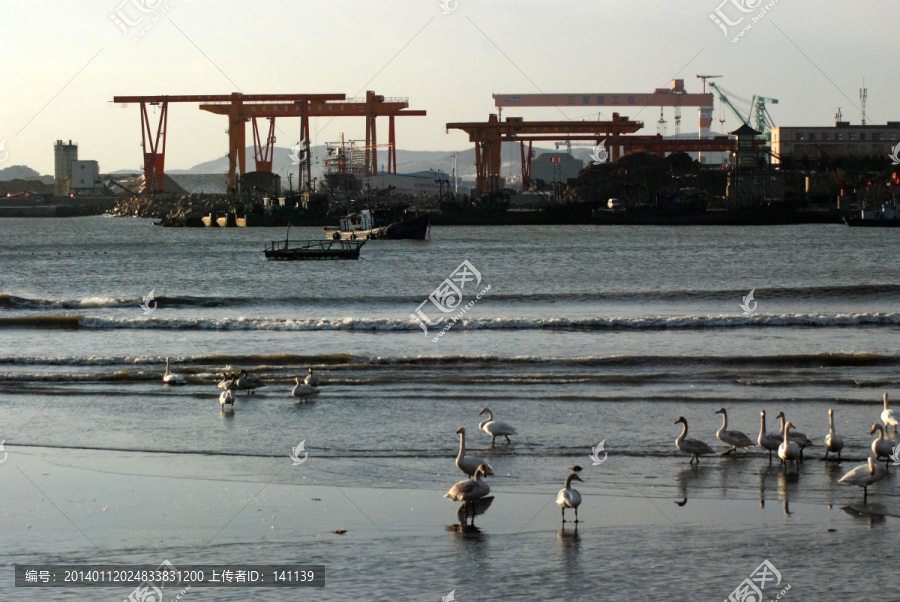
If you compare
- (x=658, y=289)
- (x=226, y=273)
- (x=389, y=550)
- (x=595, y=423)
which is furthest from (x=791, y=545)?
(x=226, y=273)

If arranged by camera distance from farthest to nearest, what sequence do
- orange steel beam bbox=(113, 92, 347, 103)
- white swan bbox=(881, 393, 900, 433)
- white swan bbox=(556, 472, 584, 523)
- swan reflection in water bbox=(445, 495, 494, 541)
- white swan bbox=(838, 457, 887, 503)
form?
orange steel beam bbox=(113, 92, 347, 103), white swan bbox=(881, 393, 900, 433), white swan bbox=(838, 457, 887, 503), white swan bbox=(556, 472, 584, 523), swan reflection in water bbox=(445, 495, 494, 541)

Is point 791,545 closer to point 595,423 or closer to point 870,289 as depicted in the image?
point 595,423

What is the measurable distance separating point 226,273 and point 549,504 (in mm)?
35804

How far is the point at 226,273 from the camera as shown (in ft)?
138

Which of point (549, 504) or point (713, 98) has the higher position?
point (713, 98)

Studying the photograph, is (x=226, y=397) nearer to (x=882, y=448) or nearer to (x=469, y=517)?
(x=469, y=517)

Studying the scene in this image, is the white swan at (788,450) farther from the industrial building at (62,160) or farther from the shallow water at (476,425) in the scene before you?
the industrial building at (62,160)
